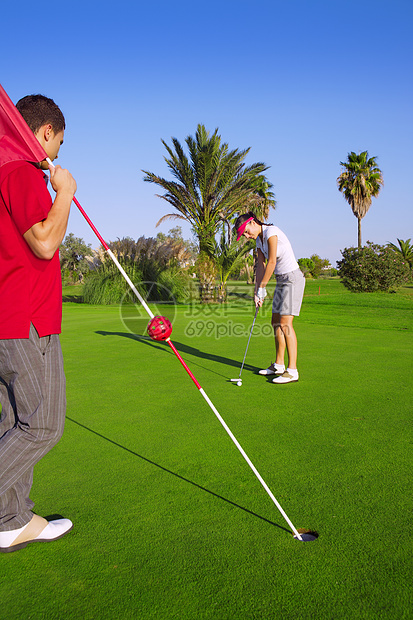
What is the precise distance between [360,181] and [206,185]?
23605mm

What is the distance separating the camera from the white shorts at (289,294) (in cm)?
551

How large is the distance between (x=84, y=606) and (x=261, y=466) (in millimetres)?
1500

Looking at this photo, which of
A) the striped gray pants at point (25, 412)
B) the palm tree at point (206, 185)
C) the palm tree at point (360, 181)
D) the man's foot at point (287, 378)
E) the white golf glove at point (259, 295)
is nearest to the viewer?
the striped gray pants at point (25, 412)

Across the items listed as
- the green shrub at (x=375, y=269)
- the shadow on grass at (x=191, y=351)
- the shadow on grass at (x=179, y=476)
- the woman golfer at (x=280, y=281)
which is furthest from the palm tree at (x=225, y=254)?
the shadow on grass at (x=179, y=476)

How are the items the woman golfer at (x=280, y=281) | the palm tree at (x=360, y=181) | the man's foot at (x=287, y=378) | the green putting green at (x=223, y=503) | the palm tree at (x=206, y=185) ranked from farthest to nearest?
the palm tree at (x=360, y=181) < the palm tree at (x=206, y=185) < the woman golfer at (x=280, y=281) < the man's foot at (x=287, y=378) < the green putting green at (x=223, y=503)

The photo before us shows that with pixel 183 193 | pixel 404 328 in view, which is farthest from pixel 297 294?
pixel 183 193

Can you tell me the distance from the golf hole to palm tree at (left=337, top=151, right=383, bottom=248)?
3997 cm

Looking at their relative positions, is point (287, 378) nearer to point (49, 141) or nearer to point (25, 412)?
point (25, 412)

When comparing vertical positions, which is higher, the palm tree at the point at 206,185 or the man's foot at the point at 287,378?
A: the palm tree at the point at 206,185

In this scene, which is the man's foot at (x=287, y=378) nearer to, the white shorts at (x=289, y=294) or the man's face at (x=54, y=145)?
the white shorts at (x=289, y=294)

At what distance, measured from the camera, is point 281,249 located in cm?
566

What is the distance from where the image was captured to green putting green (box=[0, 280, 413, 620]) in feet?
5.90

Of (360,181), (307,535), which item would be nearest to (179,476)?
(307,535)

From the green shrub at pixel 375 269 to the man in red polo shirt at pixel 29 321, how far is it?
73.5 ft
